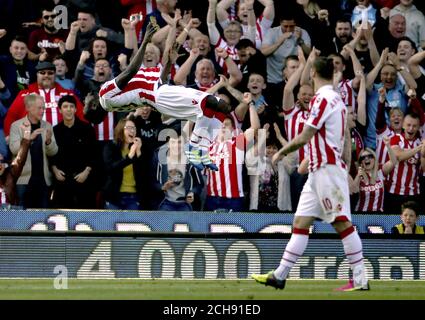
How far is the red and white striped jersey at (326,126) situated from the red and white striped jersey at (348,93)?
6.91 m

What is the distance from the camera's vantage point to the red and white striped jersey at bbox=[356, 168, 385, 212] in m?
19.1

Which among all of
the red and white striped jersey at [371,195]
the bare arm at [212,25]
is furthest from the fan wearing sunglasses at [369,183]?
the bare arm at [212,25]

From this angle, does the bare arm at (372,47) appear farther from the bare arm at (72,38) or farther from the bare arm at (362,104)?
the bare arm at (72,38)

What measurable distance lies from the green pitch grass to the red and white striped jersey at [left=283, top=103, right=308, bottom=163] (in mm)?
4094

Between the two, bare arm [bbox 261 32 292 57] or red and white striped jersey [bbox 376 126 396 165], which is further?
bare arm [bbox 261 32 292 57]

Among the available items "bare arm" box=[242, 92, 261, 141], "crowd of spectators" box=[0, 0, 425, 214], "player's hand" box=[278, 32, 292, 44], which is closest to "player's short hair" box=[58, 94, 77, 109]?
"crowd of spectators" box=[0, 0, 425, 214]

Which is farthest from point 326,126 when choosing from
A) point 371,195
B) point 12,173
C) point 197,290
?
point 12,173

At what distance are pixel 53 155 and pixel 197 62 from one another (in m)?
2.81

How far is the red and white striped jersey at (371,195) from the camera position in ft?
62.7

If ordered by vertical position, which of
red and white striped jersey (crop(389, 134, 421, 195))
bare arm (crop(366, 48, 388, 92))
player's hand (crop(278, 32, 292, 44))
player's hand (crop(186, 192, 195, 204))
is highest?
player's hand (crop(278, 32, 292, 44))

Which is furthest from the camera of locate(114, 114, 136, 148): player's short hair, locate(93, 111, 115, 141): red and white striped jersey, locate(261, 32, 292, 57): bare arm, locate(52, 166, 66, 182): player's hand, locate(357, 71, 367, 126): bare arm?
locate(261, 32, 292, 57): bare arm

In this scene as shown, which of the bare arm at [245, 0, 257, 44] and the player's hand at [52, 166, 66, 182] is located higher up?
the bare arm at [245, 0, 257, 44]

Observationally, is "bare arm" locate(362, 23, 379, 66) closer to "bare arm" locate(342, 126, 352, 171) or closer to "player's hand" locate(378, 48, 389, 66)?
"player's hand" locate(378, 48, 389, 66)

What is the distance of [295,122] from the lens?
63.2 feet
